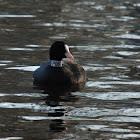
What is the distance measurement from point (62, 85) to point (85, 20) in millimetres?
10574

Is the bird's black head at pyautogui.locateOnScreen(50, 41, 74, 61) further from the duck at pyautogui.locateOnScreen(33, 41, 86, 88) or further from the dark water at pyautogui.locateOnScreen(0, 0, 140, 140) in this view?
the dark water at pyautogui.locateOnScreen(0, 0, 140, 140)

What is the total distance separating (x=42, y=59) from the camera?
16.2 metres

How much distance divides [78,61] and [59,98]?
3.98 m

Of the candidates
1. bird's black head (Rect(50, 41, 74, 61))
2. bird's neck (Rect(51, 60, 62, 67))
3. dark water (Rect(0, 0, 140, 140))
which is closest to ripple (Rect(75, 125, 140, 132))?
dark water (Rect(0, 0, 140, 140))

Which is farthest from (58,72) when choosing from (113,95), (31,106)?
(31,106)

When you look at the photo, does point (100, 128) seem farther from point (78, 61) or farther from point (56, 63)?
point (78, 61)

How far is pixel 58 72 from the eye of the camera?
44.8 ft

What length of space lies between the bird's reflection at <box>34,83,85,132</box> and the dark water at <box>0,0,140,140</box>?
2cm

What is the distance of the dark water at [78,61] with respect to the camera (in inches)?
379

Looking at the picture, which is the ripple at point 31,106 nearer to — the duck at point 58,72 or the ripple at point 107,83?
the duck at point 58,72

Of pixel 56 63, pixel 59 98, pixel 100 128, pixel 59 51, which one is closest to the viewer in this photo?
pixel 100 128

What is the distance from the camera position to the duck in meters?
13.6

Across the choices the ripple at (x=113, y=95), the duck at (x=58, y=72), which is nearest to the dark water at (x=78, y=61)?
the ripple at (x=113, y=95)

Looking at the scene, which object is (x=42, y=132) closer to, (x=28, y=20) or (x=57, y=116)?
(x=57, y=116)
